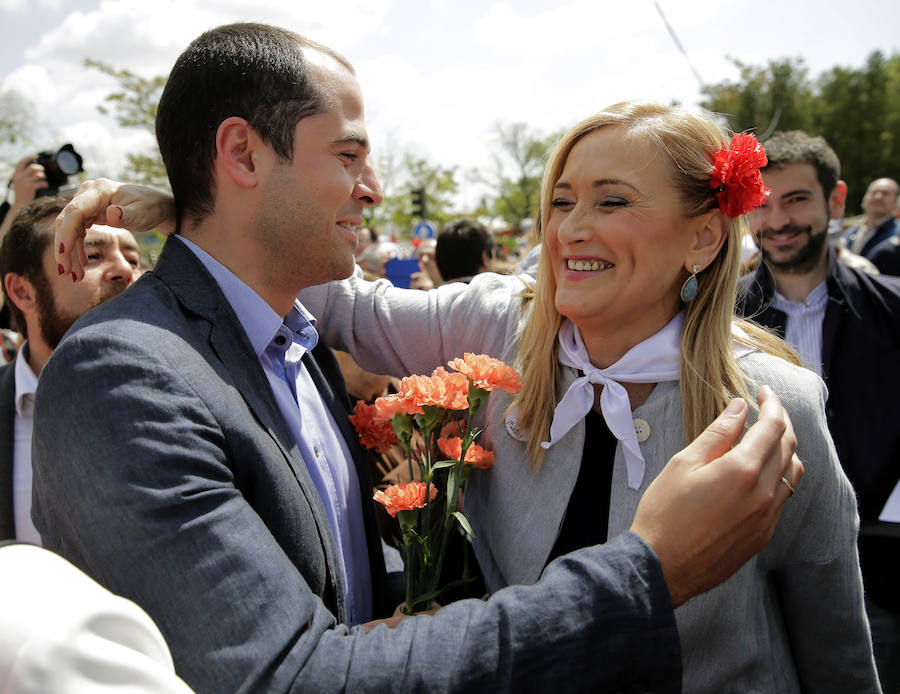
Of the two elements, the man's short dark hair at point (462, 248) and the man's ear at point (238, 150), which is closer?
the man's ear at point (238, 150)

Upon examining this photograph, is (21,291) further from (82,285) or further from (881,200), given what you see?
(881,200)

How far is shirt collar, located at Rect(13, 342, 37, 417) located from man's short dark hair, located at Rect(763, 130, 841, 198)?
4201 mm

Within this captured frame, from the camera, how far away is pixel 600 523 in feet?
6.15

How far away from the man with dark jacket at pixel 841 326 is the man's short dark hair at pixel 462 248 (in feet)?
7.85

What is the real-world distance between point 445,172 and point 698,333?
43.1m

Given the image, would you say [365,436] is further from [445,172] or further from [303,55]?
[445,172]

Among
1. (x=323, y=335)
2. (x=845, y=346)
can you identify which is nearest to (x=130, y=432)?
(x=323, y=335)

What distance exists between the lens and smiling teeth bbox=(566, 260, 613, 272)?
195cm

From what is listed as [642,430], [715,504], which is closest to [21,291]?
[642,430]

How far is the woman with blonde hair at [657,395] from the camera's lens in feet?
5.70

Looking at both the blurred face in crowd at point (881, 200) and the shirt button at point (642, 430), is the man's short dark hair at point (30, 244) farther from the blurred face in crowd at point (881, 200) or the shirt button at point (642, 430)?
the blurred face in crowd at point (881, 200)

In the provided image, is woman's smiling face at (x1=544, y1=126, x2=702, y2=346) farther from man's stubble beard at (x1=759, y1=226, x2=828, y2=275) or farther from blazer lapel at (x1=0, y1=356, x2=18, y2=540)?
man's stubble beard at (x1=759, y1=226, x2=828, y2=275)

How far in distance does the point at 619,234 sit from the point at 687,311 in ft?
1.20

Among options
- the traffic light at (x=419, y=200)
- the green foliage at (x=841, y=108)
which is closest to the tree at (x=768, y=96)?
the green foliage at (x=841, y=108)
